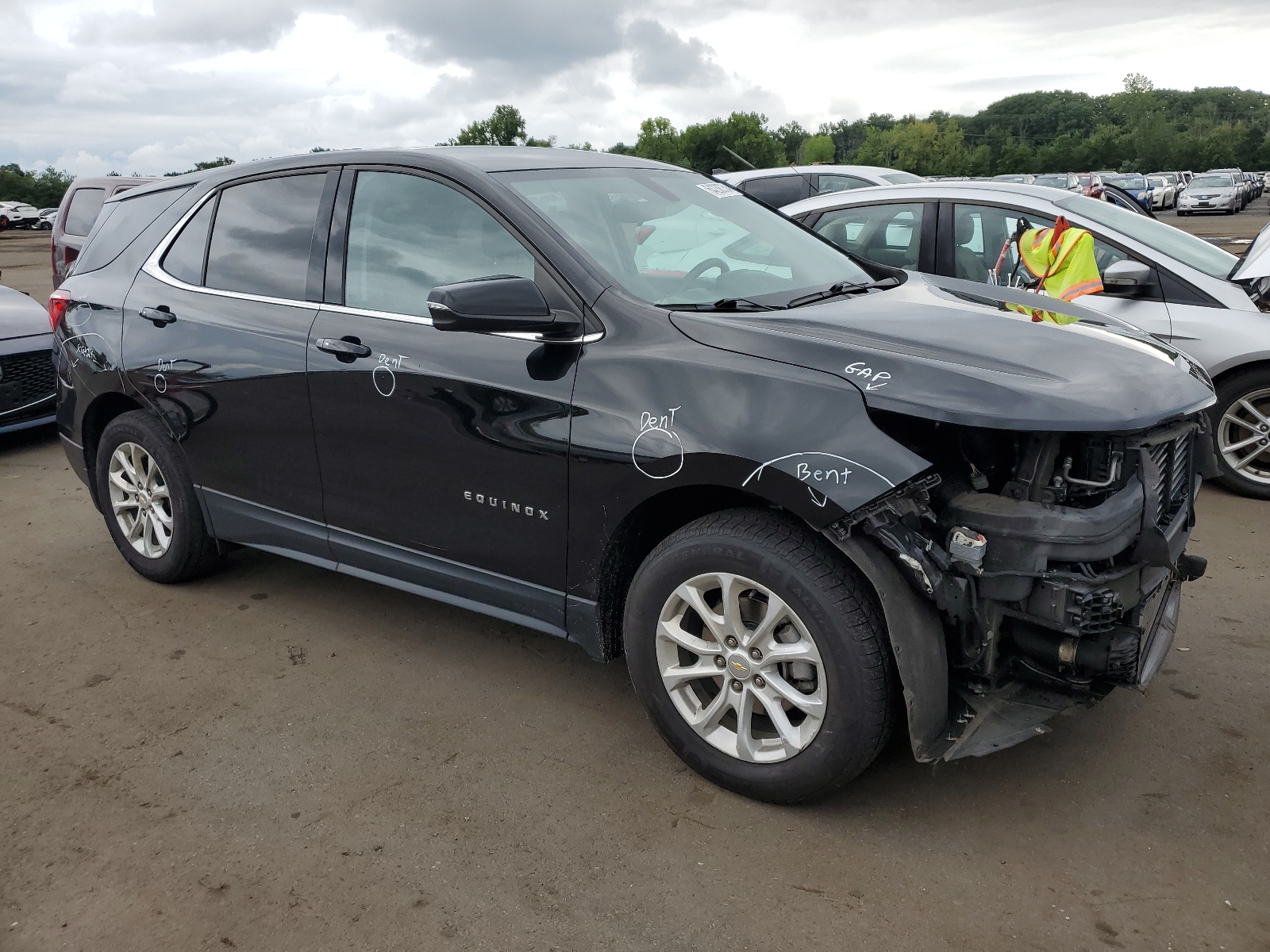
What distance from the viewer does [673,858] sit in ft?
8.79

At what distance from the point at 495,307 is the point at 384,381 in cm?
68

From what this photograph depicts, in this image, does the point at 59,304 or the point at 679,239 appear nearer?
the point at 679,239

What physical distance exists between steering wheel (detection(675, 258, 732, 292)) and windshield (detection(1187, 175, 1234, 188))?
42.9 m

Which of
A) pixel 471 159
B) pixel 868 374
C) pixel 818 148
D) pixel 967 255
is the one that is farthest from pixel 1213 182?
pixel 818 148

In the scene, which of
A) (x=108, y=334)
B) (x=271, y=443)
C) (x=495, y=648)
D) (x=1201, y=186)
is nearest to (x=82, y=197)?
(x=108, y=334)

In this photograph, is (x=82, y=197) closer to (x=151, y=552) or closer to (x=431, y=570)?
(x=151, y=552)

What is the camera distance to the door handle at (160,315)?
4166 millimetres

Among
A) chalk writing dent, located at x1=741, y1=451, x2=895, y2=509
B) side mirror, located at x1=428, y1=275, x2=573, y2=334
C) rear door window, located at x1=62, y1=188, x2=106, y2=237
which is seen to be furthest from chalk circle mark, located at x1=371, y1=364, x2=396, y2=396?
rear door window, located at x1=62, y1=188, x2=106, y2=237

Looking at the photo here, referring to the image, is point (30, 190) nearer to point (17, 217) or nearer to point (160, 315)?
point (17, 217)

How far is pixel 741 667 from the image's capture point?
2812mm

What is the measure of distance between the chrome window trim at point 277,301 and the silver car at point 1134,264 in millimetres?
2493

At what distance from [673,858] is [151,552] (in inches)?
118

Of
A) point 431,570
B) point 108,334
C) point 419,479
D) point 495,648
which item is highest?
point 108,334

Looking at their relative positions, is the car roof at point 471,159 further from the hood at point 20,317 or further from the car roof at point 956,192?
the hood at point 20,317
